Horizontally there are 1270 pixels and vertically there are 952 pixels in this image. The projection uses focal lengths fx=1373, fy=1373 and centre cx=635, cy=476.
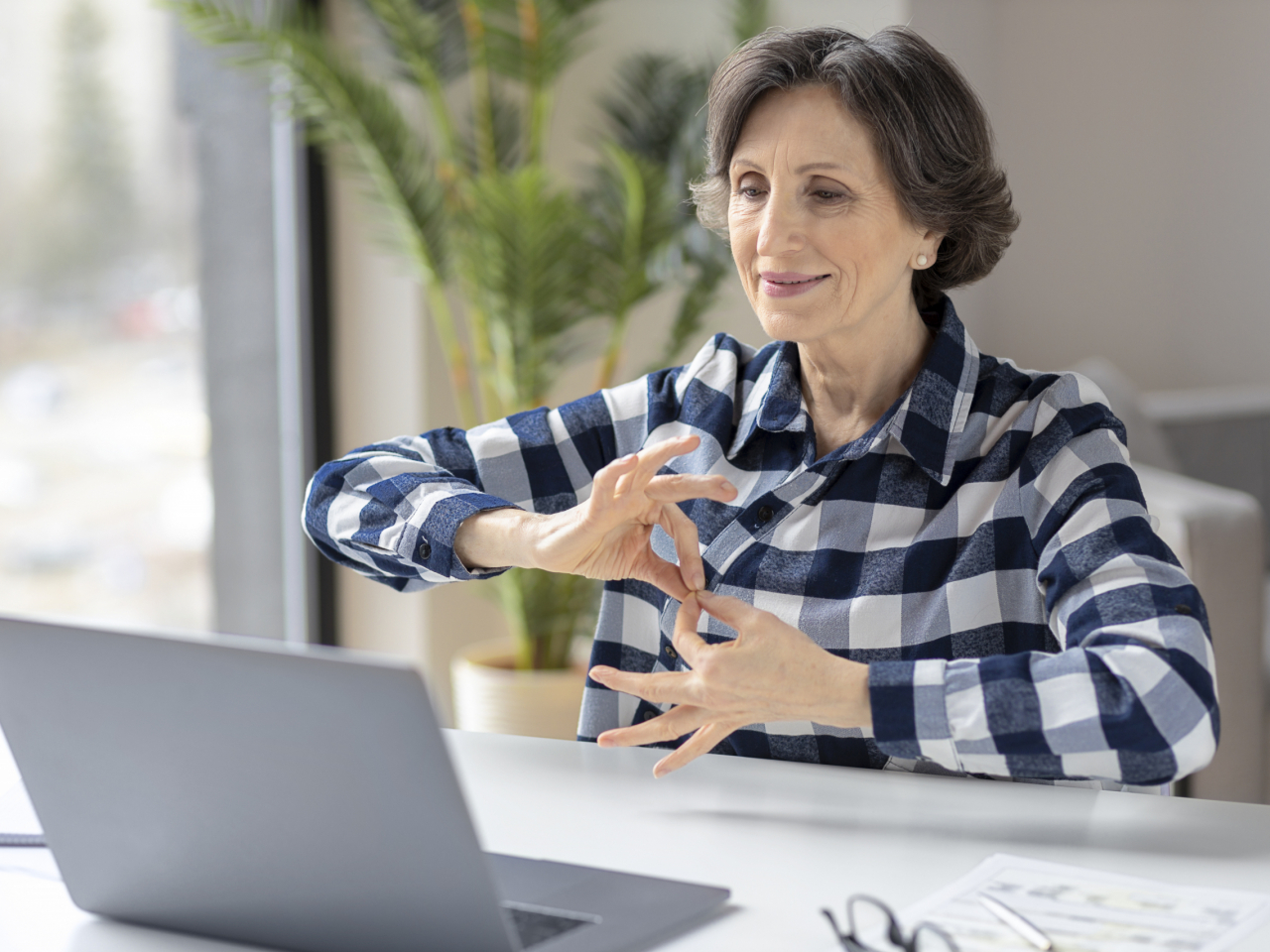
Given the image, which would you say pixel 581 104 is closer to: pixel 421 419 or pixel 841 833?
pixel 421 419

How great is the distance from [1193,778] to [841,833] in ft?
5.15

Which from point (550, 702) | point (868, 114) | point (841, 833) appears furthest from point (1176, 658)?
point (550, 702)

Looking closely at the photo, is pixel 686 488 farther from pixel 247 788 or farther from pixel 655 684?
pixel 247 788

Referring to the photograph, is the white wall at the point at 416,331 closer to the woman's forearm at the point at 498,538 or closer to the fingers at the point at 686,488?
the woman's forearm at the point at 498,538

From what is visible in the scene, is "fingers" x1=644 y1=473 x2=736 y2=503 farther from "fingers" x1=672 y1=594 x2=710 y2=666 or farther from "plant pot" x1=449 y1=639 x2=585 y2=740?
"plant pot" x1=449 y1=639 x2=585 y2=740

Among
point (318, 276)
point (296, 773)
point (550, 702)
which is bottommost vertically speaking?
point (550, 702)

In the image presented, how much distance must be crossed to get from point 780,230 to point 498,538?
0.41 m

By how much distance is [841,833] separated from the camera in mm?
964

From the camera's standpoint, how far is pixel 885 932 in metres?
0.78

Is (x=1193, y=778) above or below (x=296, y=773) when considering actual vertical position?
below

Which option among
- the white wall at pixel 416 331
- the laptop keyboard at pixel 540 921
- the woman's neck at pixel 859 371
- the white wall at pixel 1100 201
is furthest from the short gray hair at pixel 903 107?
the white wall at pixel 1100 201

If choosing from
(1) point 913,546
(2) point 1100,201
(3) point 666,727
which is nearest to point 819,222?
(1) point 913,546

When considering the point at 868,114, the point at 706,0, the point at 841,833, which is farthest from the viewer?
the point at 706,0

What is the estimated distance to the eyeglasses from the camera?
75 centimetres
